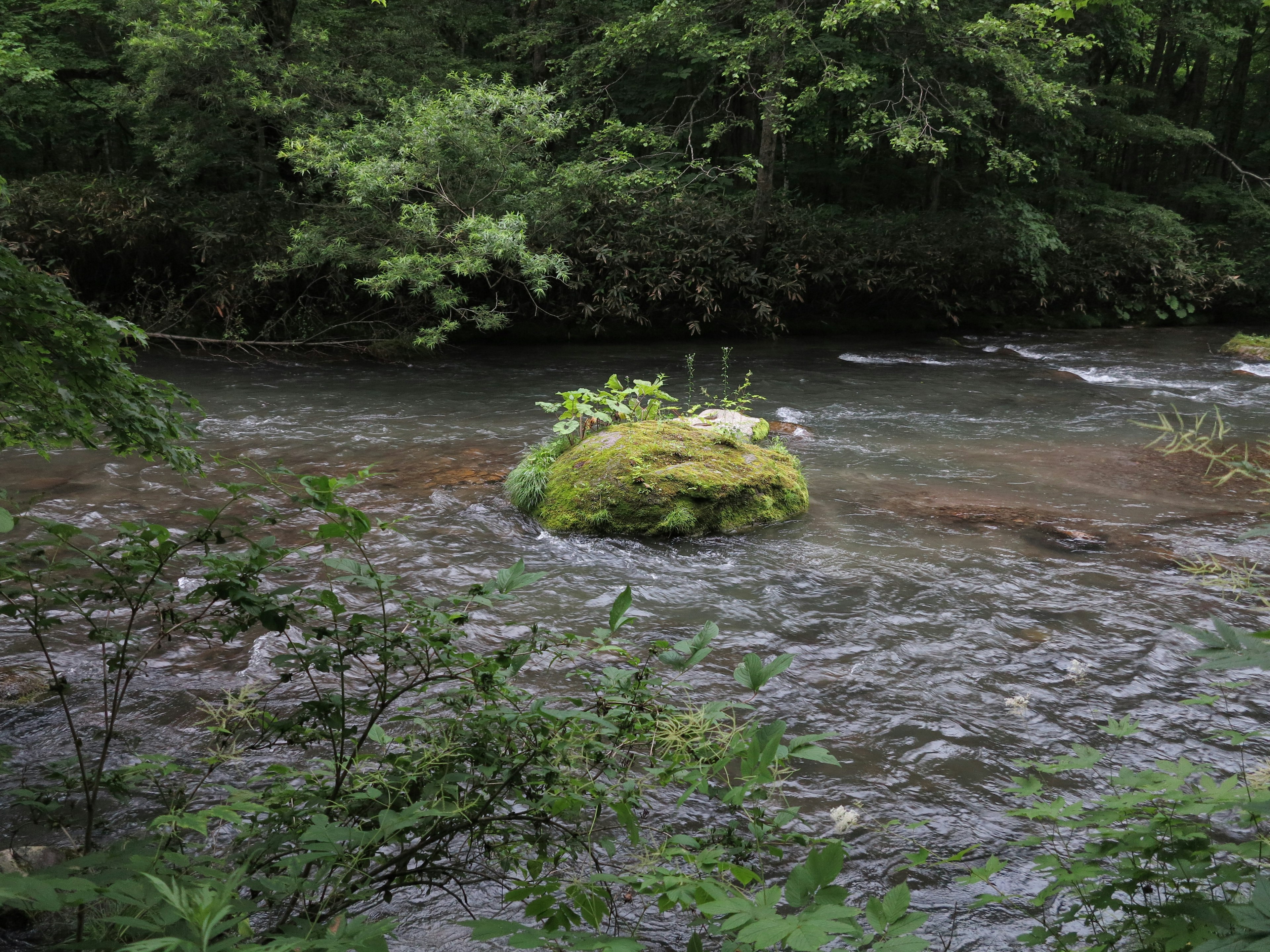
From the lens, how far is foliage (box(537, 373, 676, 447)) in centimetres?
741

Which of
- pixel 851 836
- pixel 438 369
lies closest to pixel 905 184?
pixel 438 369

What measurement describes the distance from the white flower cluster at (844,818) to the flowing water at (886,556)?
0.16 ft

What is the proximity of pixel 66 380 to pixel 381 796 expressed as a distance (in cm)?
151

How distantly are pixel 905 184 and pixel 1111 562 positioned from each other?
19356 millimetres

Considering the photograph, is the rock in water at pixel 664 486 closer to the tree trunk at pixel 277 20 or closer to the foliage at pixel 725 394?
the foliage at pixel 725 394

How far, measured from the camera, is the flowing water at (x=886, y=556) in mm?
3822

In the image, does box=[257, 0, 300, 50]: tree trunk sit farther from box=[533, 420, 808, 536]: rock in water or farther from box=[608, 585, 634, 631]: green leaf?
box=[608, 585, 634, 631]: green leaf

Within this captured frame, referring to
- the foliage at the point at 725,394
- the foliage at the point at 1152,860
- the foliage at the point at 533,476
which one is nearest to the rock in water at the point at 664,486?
the foliage at the point at 533,476

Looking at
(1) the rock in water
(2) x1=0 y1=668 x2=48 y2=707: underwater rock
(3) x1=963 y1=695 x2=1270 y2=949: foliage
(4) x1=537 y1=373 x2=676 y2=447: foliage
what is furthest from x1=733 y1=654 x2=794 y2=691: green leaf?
(4) x1=537 y1=373 x2=676 y2=447: foliage

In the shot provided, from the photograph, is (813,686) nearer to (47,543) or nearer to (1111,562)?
(1111,562)

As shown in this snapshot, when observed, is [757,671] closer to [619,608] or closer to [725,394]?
[619,608]

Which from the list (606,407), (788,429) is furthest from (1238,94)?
(606,407)

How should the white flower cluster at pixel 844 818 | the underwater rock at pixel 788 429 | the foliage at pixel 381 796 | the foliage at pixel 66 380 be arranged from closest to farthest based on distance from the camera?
the foliage at pixel 381 796, the foliage at pixel 66 380, the white flower cluster at pixel 844 818, the underwater rock at pixel 788 429

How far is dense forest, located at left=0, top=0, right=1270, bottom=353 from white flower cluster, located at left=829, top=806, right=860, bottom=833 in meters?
9.71
